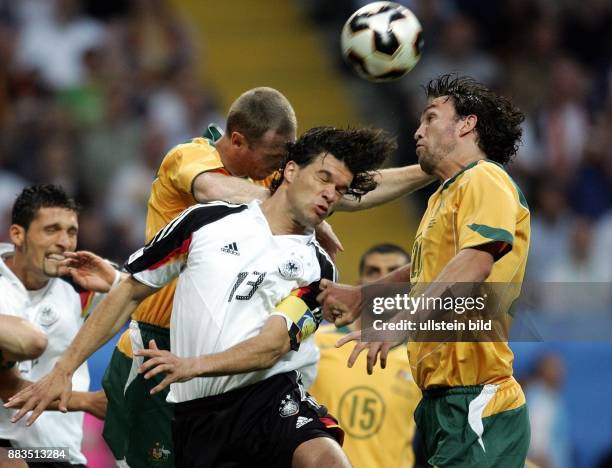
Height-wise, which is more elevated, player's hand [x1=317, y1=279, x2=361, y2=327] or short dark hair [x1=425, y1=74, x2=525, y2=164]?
short dark hair [x1=425, y1=74, x2=525, y2=164]

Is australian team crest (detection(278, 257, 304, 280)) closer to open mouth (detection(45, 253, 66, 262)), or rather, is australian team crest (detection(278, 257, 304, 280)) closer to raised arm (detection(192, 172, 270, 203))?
raised arm (detection(192, 172, 270, 203))

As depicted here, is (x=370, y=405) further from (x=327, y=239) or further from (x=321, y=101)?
(x=321, y=101)

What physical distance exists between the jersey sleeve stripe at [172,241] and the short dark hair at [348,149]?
0.40 meters

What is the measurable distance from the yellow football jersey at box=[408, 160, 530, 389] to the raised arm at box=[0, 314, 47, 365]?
1.66 m

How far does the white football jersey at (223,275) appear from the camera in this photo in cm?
527

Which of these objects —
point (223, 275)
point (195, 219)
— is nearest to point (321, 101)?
point (195, 219)

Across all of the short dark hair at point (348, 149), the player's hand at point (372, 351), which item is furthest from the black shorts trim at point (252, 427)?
the short dark hair at point (348, 149)

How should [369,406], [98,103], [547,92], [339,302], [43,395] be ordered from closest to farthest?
[43,395]
[339,302]
[369,406]
[98,103]
[547,92]

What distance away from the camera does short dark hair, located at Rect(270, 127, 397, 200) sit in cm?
550

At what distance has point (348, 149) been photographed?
18.0 ft

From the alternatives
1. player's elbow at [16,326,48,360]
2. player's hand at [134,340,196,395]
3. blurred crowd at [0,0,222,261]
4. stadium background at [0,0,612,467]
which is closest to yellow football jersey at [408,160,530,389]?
player's hand at [134,340,196,395]

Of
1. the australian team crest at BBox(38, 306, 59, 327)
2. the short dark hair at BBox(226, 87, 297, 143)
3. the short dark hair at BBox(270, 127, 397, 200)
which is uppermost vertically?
the short dark hair at BBox(226, 87, 297, 143)

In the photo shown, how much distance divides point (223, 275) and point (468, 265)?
3.61 ft

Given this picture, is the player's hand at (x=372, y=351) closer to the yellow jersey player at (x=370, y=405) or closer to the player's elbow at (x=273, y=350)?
the player's elbow at (x=273, y=350)
